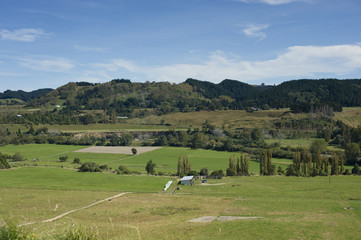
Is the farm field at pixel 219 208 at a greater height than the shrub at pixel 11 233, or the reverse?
the shrub at pixel 11 233

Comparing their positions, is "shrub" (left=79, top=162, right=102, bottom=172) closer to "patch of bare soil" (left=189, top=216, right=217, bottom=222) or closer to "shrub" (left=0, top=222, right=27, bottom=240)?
"patch of bare soil" (left=189, top=216, right=217, bottom=222)

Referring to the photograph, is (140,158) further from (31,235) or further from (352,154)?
(31,235)

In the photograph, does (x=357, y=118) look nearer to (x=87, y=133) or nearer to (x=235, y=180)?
(x=235, y=180)

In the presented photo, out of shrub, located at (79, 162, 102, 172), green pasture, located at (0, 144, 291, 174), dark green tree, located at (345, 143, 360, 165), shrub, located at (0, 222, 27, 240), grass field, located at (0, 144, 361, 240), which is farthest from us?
green pasture, located at (0, 144, 291, 174)

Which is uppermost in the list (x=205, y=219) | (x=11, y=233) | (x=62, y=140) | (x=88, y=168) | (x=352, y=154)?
(x=11, y=233)

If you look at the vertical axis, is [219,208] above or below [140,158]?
above

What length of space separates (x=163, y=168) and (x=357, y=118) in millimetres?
143123

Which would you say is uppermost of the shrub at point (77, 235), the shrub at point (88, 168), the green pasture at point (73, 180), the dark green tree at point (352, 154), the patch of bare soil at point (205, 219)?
the shrub at point (77, 235)

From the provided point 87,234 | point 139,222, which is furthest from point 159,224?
point 87,234

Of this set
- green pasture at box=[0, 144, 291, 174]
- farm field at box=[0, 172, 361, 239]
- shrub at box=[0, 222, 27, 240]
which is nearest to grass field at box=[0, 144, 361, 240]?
farm field at box=[0, 172, 361, 239]

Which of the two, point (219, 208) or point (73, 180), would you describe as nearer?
point (219, 208)

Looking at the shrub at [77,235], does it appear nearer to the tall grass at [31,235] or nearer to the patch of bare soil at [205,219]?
the tall grass at [31,235]

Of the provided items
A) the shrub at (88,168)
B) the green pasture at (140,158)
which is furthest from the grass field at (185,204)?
the green pasture at (140,158)

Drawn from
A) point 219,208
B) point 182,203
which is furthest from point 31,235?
point 182,203
